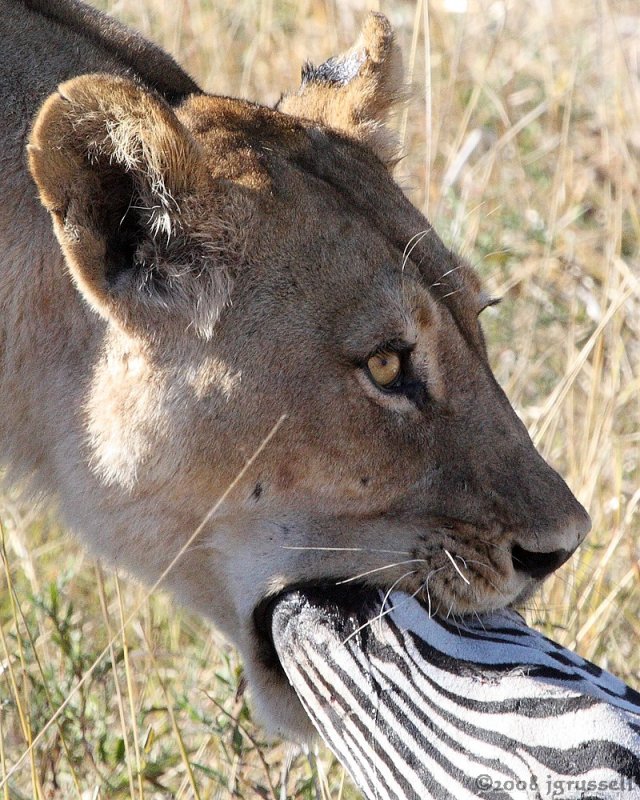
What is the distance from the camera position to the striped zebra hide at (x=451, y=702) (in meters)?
1.78

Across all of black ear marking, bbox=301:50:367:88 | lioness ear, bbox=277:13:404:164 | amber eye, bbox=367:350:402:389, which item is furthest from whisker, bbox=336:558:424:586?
black ear marking, bbox=301:50:367:88

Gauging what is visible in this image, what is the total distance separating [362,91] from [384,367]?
873 mm

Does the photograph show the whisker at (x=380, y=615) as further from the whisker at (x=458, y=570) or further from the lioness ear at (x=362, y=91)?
the lioness ear at (x=362, y=91)

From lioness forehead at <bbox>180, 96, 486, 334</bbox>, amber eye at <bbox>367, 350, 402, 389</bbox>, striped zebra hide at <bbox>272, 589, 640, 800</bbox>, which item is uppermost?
lioness forehead at <bbox>180, 96, 486, 334</bbox>

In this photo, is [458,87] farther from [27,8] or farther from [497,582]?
[497,582]

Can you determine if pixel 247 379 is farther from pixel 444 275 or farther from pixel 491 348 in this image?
pixel 491 348

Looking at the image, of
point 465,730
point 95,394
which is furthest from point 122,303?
point 465,730

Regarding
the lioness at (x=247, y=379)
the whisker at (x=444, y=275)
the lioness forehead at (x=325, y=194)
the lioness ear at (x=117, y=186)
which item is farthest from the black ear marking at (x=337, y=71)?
the lioness ear at (x=117, y=186)

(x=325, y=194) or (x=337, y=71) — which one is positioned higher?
(x=337, y=71)

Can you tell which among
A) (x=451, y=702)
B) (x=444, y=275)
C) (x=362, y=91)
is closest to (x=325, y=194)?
(x=444, y=275)

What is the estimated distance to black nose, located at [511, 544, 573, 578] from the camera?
2.26 metres

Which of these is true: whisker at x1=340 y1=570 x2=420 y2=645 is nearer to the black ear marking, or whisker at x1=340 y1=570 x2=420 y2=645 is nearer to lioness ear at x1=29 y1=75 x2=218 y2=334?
lioness ear at x1=29 y1=75 x2=218 y2=334

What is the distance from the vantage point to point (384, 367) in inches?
90.4

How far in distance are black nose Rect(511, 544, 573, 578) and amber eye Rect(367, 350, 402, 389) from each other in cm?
39
